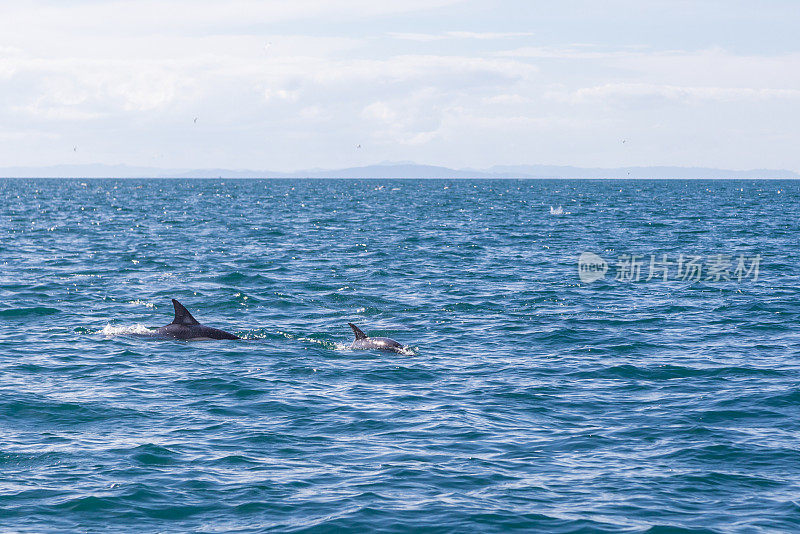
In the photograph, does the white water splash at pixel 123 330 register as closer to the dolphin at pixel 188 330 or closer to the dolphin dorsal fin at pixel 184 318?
the dolphin at pixel 188 330

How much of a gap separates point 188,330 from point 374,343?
5.74 m

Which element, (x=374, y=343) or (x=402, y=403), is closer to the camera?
(x=402, y=403)

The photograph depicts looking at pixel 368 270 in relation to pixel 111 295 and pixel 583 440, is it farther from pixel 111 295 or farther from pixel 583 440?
pixel 583 440

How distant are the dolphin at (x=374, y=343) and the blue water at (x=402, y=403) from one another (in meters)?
0.51

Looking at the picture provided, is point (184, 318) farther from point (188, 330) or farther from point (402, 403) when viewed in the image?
point (402, 403)

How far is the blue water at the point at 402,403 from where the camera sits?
13086 millimetres

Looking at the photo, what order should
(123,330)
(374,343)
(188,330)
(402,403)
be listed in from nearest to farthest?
(402,403) → (374,343) → (188,330) → (123,330)

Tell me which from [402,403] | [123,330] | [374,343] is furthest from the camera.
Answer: [123,330]

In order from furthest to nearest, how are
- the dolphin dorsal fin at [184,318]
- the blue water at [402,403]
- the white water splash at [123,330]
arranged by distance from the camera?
the white water splash at [123,330]
the dolphin dorsal fin at [184,318]
the blue water at [402,403]

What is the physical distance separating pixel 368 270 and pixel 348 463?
27588 millimetres

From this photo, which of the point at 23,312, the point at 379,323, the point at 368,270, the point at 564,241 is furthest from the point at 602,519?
the point at 564,241

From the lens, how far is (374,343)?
961 inches

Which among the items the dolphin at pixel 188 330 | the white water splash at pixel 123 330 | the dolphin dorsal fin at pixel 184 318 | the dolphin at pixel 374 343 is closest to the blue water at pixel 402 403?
the white water splash at pixel 123 330

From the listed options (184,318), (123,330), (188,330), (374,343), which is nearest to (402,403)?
(374,343)
